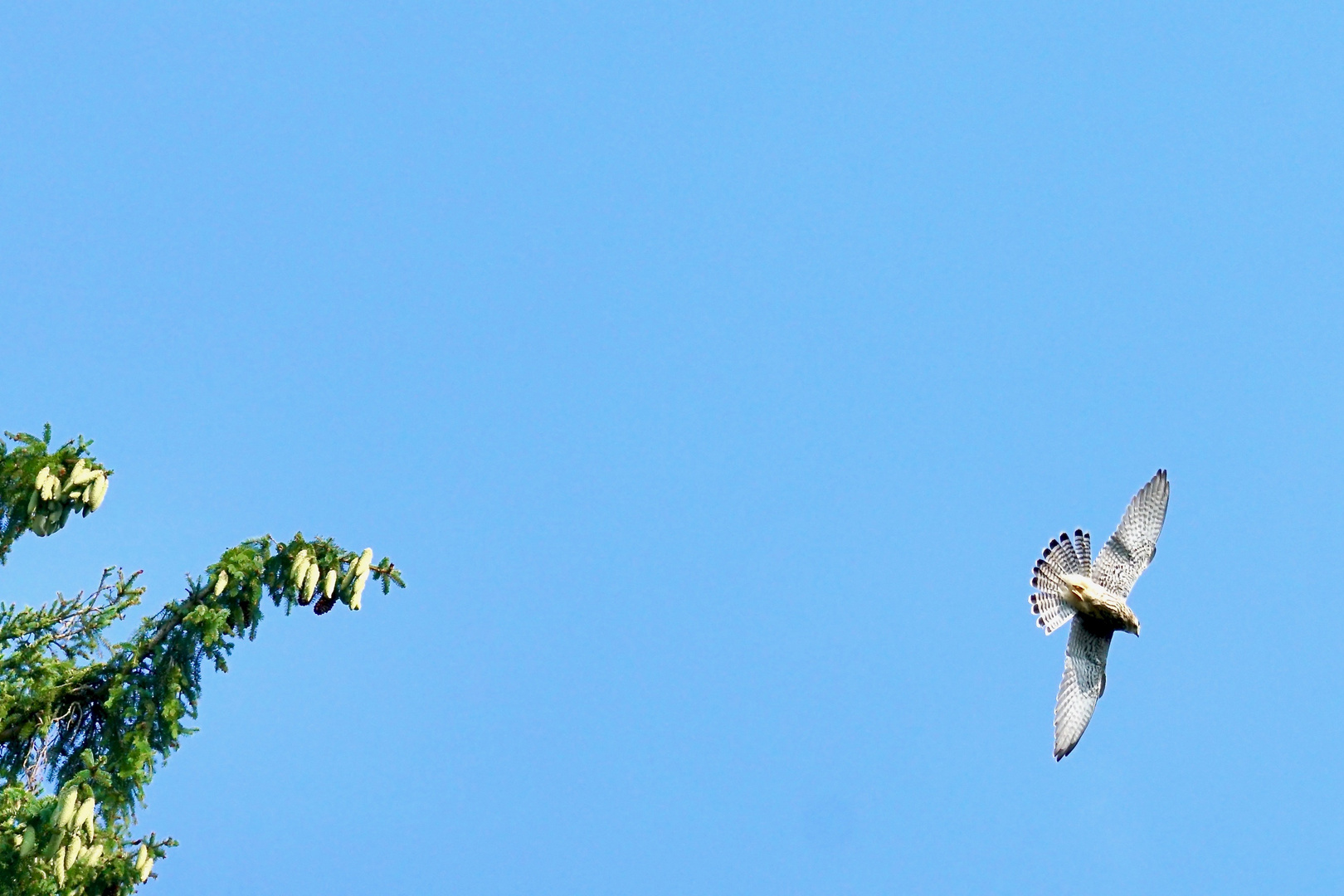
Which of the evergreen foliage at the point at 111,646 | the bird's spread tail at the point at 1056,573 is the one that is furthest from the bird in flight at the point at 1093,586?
the evergreen foliage at the point at 111,646

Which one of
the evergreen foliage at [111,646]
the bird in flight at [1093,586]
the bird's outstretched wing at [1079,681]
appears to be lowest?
the evergreen foliage at [111,646]

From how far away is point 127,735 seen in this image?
10.2 m

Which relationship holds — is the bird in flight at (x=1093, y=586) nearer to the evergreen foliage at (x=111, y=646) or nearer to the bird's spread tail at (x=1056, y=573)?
the bird's spread tail at (x=1056, y=573)

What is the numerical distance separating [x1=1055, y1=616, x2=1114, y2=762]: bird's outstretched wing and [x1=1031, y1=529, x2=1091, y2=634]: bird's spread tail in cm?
29

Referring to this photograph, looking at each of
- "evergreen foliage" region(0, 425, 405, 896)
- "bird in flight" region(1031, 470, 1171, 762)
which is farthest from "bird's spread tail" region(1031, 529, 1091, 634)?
"evergreen foliage" region(0, 425, 405, 896)

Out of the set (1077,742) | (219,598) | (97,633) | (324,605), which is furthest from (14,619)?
(1077,742)

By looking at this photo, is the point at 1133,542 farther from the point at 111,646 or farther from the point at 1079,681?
the point at 111,646

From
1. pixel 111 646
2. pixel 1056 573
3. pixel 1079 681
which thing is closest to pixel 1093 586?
pixel 1056 573

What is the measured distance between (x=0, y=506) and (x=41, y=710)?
4.95 feet

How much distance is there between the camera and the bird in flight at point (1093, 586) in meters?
17.7

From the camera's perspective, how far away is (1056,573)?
1791cm

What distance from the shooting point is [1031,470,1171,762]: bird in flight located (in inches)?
698

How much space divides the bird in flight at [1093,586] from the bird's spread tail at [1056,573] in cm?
1

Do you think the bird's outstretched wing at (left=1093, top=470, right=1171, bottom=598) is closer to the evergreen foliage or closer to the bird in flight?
the bird in flight
